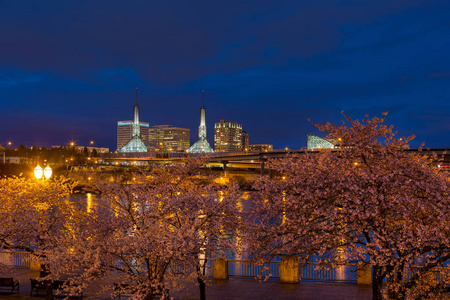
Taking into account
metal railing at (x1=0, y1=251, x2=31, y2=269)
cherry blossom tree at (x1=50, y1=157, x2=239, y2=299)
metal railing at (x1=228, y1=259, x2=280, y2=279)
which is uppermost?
cherry blossom tree at (x1=50, y1=157, x2=239, y2=299)

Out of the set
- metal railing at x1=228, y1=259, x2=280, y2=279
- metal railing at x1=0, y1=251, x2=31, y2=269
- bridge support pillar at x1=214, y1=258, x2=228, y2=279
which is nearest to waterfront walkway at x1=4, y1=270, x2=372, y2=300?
bridge support pillar at x1=214, y1=258, x2=228, y2=279

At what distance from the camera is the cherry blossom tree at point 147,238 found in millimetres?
12484

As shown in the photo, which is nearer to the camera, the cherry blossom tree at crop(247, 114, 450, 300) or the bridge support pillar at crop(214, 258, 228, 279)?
the cherry blossom tree at crop(247, 114, 450, 300)

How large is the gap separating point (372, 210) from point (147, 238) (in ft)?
23.8

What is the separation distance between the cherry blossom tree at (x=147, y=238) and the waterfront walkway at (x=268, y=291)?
3.33m

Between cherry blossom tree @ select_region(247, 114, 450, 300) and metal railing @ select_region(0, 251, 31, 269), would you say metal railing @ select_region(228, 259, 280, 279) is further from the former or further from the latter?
metal railing @ select_region(0, 251, 31, 269)

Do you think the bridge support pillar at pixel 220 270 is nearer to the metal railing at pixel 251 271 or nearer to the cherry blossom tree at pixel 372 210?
the metal railing at pixel 251 271

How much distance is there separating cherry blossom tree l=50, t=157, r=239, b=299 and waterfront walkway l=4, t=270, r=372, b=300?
3329 mm

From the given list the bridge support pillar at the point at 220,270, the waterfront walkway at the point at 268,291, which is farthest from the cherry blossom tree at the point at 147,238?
the bridge support pillar at the point at 220,270

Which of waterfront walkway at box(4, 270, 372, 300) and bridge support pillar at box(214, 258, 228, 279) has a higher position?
bridge support pillar at box(214, 258, 228, 279)

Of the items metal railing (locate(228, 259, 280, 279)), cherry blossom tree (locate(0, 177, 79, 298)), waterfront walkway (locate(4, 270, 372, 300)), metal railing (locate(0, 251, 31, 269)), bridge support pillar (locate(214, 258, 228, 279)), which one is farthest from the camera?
metal railing (locate(0, 251, 31, 269))

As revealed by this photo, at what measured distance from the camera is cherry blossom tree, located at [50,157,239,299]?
12.5 meters

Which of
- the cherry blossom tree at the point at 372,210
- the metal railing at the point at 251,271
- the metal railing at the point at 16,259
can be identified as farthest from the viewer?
the metal railing at the point at 16,259

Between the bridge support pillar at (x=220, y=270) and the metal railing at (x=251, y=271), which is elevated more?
the bridge support pillar at (x=220, y=270)
